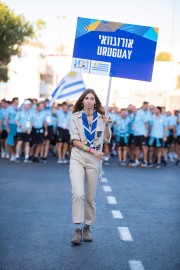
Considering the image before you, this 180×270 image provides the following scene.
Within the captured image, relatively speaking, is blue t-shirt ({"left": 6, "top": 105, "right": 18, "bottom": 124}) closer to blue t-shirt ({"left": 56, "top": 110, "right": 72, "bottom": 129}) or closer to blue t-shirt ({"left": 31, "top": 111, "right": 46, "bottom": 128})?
blue t-shirt ({"left": 31, "top": 111, "right": 46, "bottom": 128})

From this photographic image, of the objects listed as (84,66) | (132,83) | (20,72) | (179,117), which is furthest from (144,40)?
(132,83)

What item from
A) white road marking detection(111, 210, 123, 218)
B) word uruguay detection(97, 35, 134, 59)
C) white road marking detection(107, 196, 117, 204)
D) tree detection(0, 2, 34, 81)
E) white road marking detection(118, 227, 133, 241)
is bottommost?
white road marking detection(107, 196, 117, 204)

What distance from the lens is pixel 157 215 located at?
10.6 m

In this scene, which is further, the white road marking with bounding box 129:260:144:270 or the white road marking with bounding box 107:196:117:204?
the white road marking with bounding box 107:196:117:204

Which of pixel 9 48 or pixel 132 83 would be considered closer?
pixel 9 48

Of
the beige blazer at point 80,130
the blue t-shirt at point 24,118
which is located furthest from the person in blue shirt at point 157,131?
the beige blazer at point 80,130

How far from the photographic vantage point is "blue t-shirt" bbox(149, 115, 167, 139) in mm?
22766

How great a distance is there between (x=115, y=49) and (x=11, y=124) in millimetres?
14252

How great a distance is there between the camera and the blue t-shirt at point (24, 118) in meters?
22.0

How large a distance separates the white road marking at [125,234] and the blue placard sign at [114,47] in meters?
2.10

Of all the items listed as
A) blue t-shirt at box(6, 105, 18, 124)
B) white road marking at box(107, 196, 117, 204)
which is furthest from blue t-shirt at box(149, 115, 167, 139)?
white road marking at box(107, 196, 117, 204)

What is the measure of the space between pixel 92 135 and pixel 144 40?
1.75 meters

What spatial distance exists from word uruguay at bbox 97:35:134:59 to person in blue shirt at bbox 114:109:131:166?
13.7 metres

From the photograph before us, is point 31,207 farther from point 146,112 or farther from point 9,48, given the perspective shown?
point 9,48
